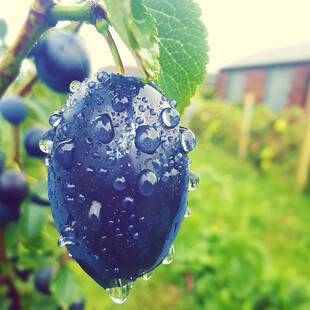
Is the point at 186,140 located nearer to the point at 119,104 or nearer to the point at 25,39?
the point at 119,104

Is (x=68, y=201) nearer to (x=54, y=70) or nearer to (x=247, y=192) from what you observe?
(x=54, y=70)

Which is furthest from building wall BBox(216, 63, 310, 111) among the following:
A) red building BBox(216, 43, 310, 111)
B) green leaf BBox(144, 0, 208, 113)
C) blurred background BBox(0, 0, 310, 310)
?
green leaf BBox(144, 0, 208, 113)

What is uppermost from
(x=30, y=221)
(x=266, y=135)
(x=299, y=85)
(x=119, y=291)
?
(x=119, y=291)

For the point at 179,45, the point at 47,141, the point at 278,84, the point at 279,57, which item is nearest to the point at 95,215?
the point at 47,141

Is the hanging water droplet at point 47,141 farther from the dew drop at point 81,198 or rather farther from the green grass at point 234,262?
the green grass at point 234,262

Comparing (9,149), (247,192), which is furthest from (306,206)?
(9,149)

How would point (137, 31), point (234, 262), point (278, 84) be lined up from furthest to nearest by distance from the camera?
point (278, 84) < point (234, 262) < point (137, 31)

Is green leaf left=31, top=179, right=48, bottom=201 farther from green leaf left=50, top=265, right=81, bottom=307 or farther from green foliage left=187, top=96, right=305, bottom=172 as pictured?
green foliage left=187, top=96, right=305, bottom=172
